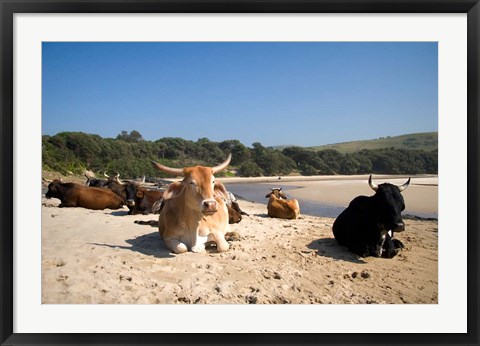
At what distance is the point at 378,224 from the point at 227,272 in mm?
2160

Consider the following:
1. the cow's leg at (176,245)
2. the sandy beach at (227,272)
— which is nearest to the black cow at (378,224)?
the sandy beach at (227,272)

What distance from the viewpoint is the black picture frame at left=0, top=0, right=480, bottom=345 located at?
296 cm

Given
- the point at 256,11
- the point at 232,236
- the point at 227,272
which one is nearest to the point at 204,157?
the point at 232,236

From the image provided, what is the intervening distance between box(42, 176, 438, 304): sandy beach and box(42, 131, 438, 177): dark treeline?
4.05 ft

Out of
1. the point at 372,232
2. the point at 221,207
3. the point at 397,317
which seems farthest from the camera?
the point at 221,207

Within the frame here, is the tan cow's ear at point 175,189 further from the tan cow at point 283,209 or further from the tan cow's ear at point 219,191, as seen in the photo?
the tan cow at point 283,209

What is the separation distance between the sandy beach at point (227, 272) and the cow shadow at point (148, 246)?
0.01 meters

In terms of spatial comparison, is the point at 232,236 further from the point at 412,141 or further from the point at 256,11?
the point at 412,141

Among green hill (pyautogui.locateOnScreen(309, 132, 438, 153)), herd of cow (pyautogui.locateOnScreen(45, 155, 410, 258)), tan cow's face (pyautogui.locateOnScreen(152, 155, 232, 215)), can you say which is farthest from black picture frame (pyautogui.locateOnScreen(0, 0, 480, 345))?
tan cow's face (pyautogui.locateOnScreen(152, 155, 232, 215))

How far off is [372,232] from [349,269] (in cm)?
79

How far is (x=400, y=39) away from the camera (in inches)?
139

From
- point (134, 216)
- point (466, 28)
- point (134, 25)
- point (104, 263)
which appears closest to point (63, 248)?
point (104, 263)

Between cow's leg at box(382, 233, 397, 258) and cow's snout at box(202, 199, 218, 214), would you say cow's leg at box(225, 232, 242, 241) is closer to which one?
cow's snout at box(202, 199, 218, 214)

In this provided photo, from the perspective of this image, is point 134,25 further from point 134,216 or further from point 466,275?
point 134,216
